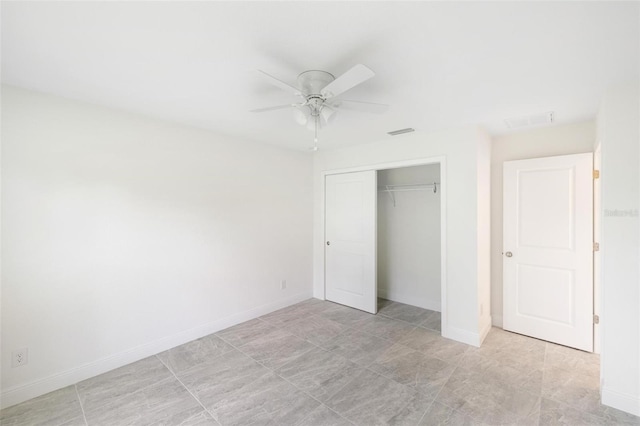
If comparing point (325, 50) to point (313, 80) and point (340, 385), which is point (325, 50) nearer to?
point (313, 80)

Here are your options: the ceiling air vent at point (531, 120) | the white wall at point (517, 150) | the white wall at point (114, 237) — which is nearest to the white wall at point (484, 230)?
the white wall at point (517, 150)

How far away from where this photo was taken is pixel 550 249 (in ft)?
9.89

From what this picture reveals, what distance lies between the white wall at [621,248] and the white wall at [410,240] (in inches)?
78.6

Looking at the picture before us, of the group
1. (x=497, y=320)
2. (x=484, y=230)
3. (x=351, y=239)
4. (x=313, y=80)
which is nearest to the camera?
(x=313, y=80)

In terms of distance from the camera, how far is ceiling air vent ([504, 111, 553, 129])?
106 inches

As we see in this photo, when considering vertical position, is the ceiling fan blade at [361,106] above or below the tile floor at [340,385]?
above

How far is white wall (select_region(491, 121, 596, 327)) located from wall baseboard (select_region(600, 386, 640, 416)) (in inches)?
53.2

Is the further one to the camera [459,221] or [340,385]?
[459,221]

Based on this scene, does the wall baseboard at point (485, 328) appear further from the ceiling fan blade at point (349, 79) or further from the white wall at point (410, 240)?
the ceiling fan blade at point (349, 79)

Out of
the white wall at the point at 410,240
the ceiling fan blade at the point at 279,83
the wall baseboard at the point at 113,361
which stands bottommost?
the wall baseboard at the point at 113,361

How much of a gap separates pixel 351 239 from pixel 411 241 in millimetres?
975

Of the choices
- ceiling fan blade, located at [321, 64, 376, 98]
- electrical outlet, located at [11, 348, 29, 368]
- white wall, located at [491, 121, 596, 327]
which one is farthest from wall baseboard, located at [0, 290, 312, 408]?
white wall, located at [491, 121, 596, 327]

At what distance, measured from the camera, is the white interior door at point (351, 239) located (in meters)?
3.92

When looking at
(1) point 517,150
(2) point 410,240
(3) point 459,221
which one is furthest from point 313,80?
(2) point 410,240
